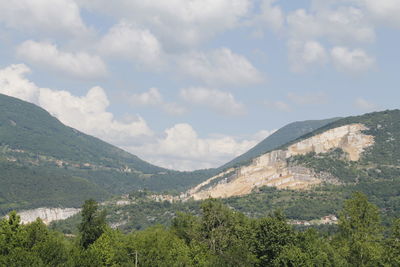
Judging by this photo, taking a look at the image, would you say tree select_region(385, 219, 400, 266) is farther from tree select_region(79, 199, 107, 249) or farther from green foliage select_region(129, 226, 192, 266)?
tree select_region(79, 199, 107, 249)

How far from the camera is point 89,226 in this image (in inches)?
5054

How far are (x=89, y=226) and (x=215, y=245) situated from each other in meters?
32.1

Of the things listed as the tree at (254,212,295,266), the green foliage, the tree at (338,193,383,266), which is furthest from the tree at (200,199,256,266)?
the tree at (338,193,383,266)

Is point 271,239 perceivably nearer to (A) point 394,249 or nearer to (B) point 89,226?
(A) point 394,249

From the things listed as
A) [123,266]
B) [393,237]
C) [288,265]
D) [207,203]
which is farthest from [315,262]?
[123,266]

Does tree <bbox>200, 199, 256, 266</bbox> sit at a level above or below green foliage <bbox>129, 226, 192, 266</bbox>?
above

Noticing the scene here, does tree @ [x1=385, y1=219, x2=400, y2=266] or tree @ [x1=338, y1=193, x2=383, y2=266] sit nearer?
tree @ [x1=385, y1=219, x2=400, y2=266]

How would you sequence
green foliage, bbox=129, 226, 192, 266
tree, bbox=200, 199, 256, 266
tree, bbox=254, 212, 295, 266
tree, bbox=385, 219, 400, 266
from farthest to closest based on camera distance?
tree, bbox=200, 199, 256, 266, tree, bbox=254, 212, 295, 266, green foliage, bbox=129, 226, 192, 266, tree, bbox=385, 219, 400, 266

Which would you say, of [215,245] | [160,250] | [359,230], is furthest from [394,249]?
[160,250]

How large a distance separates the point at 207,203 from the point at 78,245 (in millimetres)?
34411

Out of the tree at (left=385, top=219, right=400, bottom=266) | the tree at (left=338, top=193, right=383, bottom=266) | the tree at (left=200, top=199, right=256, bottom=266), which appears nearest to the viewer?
the tree at (left=385, top=219, right=400, bottom=266)

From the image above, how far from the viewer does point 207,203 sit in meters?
134

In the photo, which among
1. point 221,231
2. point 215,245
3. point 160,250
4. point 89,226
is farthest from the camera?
point 221,231

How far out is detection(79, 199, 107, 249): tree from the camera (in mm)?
127875
